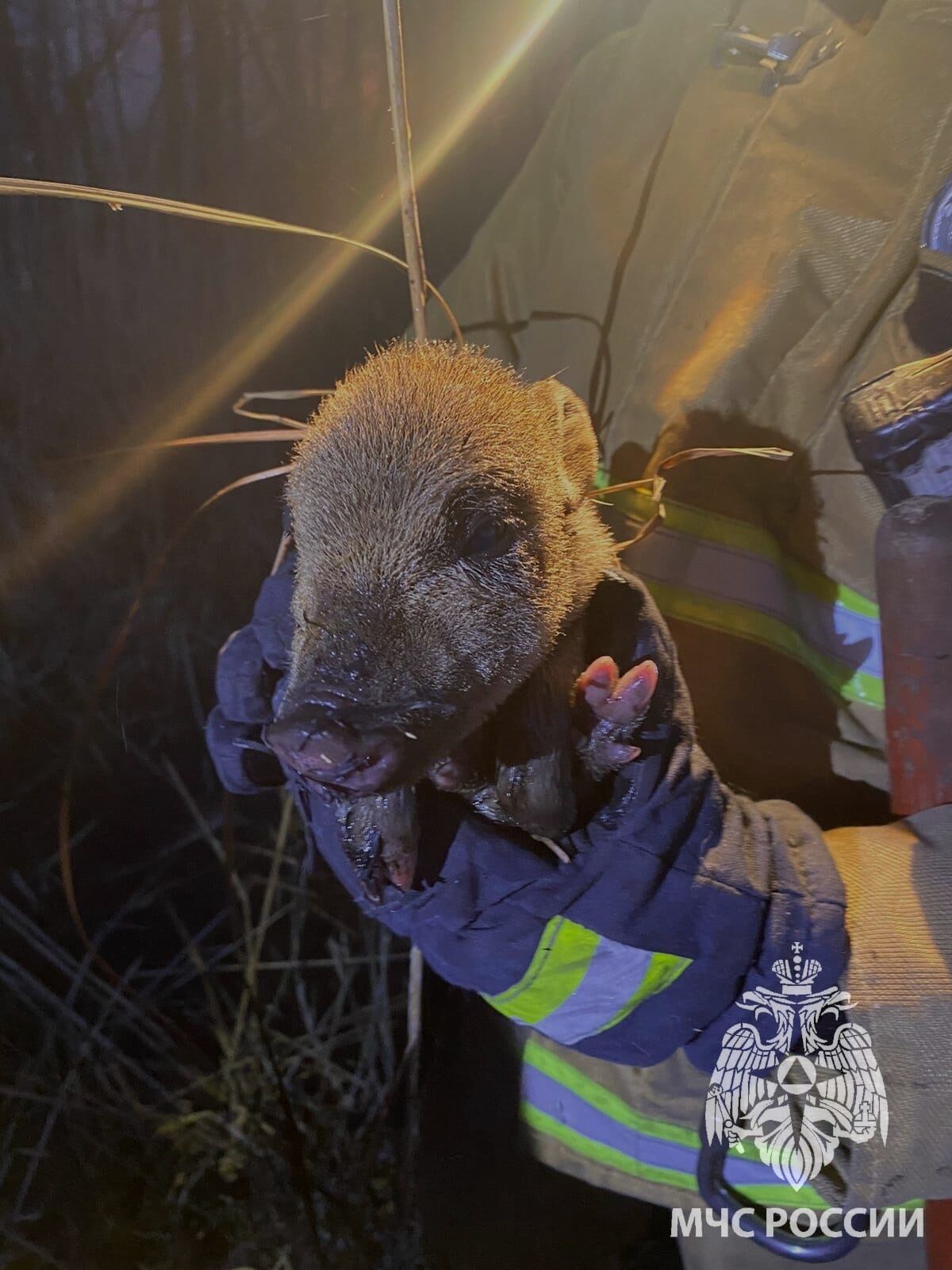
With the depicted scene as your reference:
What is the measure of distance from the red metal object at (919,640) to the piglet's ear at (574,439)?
0.39m

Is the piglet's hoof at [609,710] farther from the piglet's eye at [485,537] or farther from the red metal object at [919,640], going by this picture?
the red metal object at [919,640]

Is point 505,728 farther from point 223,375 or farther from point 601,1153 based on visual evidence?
point 223,375

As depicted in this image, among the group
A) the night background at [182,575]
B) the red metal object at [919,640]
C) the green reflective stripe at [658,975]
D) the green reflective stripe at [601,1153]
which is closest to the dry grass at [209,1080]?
the night background at [182,575]

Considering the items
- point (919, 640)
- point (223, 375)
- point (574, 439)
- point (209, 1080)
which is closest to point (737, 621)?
point (919, 640)

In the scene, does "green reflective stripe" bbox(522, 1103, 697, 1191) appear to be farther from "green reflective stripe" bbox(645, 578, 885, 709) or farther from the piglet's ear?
the piglet's ear

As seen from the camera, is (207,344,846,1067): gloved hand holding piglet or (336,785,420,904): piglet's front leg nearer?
(207,344,846,1067): gloved hand holding piglet

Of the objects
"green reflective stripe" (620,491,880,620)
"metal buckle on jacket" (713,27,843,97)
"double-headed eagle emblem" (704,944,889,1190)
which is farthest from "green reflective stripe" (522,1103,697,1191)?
"metal buckle on jacket" (713,27,843,97)

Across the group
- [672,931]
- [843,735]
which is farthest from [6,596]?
[843,735]

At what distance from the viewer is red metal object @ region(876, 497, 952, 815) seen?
946 millimetres

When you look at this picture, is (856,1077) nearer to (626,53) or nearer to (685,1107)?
(685,1107)

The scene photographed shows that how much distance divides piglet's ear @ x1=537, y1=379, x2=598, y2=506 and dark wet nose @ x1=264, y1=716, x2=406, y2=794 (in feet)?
1.27

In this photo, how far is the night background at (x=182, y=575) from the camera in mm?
1100

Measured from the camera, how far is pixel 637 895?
856 mm

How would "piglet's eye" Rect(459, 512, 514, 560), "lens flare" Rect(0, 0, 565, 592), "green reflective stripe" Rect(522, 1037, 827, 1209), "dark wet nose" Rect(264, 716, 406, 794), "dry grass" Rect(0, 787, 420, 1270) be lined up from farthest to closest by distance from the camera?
"dry grass" Rect(0, 787, 420, 1270), "lens flare" Rect(0, 0, 565, 592), "green reflective stripe" Rect(522, 1037, 827, 1209), "piglet's eye" Rect(459, 512, 514, 560), "dark wet nose" Rect(264, 716, 406, 794)
